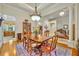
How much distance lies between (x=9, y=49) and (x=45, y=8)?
87 cm

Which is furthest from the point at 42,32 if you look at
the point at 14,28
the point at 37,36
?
the point at 14,28

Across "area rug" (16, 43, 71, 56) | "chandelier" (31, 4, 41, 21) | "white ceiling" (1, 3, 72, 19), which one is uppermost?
"white ceiling" (1, 3, 72, 19)

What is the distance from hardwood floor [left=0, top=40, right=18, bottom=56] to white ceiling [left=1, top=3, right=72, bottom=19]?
1.82 feet

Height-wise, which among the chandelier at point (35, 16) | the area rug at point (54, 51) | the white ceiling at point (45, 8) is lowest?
the area rug at point (54, 51)

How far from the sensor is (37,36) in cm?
227

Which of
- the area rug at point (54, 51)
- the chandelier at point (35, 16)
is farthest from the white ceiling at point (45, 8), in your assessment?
the area rug at point (54, 51)

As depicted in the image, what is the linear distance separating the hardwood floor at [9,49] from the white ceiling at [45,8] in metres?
0.55

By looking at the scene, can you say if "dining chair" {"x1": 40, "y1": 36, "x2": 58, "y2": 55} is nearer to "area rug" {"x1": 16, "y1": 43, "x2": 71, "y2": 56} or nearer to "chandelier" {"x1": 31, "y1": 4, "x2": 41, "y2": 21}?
"area rug" {"x1": 16, "y1": 43, "x2": 71, "y2": 56}

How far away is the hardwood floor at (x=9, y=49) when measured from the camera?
7.32ft

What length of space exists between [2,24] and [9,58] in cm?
56

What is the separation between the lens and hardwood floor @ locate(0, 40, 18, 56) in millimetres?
2230

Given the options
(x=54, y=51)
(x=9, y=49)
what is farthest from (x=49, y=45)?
(x=9, y=49)

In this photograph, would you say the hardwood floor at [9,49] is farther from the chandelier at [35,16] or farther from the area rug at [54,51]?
the chandelier at [35,16]

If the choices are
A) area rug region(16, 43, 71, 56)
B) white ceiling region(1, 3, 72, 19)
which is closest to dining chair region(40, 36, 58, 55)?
area rug region(16, 43, 71, 56)
